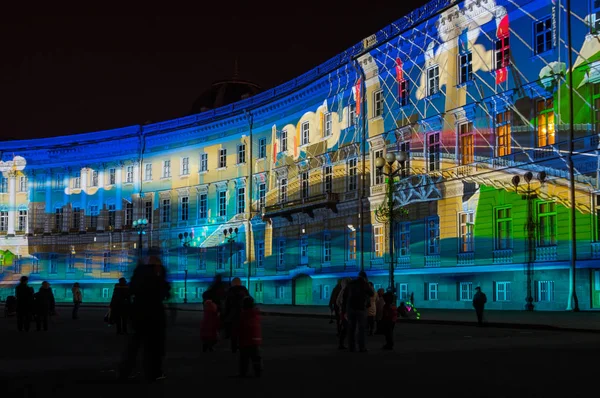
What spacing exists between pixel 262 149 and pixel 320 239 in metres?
11.1

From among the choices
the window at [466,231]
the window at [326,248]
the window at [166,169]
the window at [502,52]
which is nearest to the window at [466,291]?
the window at [466,231]

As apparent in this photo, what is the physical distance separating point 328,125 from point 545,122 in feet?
65.1

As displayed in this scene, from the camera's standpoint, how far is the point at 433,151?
44438 mm

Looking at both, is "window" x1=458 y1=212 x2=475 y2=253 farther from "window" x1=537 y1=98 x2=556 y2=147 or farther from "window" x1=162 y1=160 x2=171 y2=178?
"window" x1=162 y1=160 x2=171 y2=178

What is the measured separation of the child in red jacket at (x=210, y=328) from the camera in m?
19.3

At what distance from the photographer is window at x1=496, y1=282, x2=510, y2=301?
38812mm

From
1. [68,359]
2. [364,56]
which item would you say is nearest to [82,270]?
[364,56]

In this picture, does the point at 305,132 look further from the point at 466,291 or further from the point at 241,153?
the point at 466,291

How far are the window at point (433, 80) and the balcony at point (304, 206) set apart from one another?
10321mm

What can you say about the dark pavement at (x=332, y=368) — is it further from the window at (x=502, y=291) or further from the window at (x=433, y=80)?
the window at (x=433, y=80)

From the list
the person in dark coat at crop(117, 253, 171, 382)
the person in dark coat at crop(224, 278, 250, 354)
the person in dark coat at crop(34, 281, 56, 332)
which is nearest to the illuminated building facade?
the person in dark coat at crop(117, 253, 171, 382)

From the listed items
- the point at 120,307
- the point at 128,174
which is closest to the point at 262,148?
the point at 128,174

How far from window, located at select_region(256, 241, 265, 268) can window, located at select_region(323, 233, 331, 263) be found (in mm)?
8731

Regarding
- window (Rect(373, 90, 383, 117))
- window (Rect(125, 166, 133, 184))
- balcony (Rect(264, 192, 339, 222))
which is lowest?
balcony (Rect(264, 192, 339, 222))
